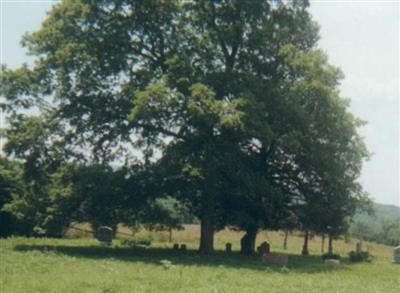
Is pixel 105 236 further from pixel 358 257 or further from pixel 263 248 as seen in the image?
pixel 358 257

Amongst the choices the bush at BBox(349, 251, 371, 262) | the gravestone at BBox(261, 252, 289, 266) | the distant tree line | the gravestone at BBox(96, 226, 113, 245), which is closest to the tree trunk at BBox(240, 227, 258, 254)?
the distant tree line

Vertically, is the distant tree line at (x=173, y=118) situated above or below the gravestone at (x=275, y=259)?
above

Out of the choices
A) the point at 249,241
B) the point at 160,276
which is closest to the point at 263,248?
the point at 249,241

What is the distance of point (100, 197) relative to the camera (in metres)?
39.4

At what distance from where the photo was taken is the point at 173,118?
125 ft

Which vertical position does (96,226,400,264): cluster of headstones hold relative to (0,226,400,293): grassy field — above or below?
above

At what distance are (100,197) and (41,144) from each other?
16.5ft

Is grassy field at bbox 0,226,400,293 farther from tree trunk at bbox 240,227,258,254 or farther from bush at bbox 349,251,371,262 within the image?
bush at bbox 349,251,371,262

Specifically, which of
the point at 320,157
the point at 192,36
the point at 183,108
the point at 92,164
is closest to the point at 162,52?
the point at 192,36

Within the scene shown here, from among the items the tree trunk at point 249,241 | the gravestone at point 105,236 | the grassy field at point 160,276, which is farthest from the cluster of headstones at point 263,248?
the grassy field at point 160,276

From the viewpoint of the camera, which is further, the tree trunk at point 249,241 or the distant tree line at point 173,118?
the tree trunk at point 249,241

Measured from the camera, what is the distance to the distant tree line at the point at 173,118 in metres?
38.8

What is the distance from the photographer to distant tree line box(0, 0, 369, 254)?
127 ft

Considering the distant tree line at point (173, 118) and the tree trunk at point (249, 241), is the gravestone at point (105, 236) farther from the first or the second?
the tree trunk at point (249, 241)
